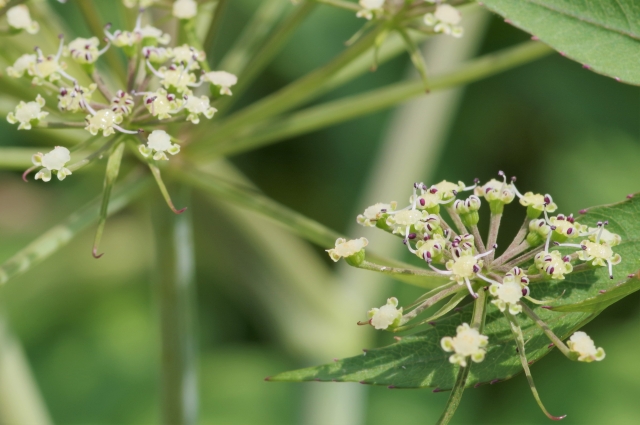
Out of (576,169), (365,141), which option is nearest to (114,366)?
(365,141)

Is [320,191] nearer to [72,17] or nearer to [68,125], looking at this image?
[72,17]

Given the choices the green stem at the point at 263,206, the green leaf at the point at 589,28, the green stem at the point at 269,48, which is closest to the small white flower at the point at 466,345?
the green stem at the point at 263,206

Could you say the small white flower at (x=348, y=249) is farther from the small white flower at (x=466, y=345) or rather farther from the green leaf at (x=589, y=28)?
the green leaf at (x=589, y=28)

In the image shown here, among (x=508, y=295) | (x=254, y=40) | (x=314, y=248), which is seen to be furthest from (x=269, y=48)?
(x=314, y=248)

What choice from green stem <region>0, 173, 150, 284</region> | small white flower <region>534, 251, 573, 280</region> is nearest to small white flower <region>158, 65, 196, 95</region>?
green stem <region>0, 173, 150, 284</region>

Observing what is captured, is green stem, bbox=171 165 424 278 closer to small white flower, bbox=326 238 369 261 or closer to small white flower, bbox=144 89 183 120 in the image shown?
small white flower, bbox=326 238 369 261

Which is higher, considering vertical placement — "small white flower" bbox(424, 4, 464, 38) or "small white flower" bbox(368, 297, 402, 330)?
"small white flower" bbox(424, 4, 464, 38)

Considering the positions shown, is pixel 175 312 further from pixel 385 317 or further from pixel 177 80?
pixel 385 317
